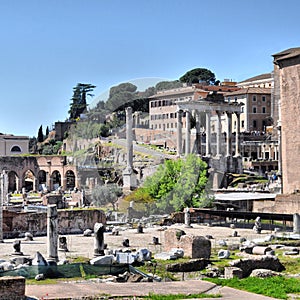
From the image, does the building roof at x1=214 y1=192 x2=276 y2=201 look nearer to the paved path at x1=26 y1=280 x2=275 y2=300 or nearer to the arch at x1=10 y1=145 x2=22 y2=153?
the paved path at x1=26 y1=280 x2=275 y2=300

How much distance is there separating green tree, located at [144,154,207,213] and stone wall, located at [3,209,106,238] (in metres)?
9.49

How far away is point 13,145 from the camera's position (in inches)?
3388

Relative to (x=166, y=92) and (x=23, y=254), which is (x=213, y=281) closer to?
(x=23, y=254)

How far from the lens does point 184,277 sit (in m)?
18.3

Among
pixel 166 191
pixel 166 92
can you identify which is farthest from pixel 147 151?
pixel 166 191

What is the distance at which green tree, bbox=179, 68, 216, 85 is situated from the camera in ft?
354

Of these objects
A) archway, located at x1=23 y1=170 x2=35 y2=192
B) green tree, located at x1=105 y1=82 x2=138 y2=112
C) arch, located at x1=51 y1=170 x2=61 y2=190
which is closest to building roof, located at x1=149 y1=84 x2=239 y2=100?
green tree, located at x1=105 y1=82 x2=138 y2=112

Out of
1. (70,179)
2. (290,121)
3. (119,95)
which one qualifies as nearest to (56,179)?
(70,179)

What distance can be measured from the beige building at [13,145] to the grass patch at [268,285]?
234 feet

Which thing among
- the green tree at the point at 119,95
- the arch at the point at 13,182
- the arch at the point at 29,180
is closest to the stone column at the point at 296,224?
the green tree at the point at 119,95

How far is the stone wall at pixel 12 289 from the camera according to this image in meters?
12.8

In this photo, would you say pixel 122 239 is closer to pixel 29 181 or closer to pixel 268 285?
pixel 268 285

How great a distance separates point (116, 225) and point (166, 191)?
734 cm

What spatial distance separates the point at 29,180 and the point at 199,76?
3898 centimetres
